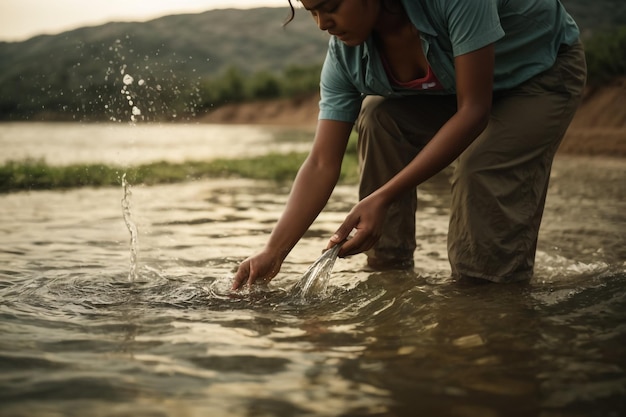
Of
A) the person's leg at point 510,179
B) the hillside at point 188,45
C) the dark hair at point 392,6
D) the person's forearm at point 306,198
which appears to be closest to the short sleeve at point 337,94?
the person's forearm at point 306,198

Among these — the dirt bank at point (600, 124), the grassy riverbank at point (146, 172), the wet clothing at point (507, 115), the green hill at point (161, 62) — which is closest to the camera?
the wet clothing at point (507, 115)

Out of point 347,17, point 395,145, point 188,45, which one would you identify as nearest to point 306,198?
point 395,145

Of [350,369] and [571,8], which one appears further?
[571,8]

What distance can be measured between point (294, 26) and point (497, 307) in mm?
58370

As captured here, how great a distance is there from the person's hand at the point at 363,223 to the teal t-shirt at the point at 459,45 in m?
0.51

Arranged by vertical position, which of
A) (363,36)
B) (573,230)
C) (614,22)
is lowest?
(573,230)

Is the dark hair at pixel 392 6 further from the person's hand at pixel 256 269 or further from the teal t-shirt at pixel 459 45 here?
the person's hand at pixel 256 269

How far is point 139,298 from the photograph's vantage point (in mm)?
2623

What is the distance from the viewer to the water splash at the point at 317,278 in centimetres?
249

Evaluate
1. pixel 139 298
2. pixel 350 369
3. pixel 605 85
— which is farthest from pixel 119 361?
pixel 605 85

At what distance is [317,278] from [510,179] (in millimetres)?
787

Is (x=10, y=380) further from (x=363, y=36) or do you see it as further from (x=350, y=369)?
(x=363, y=36)

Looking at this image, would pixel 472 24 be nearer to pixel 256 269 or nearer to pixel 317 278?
pixel 317 278

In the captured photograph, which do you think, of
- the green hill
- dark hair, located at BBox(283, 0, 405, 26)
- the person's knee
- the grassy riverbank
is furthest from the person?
the grassy riverbank
